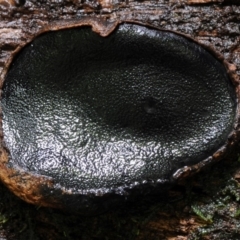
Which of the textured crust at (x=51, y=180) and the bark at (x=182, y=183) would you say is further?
the bark at (x=182, y=183)

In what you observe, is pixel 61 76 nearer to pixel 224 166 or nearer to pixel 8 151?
pixel 8 151

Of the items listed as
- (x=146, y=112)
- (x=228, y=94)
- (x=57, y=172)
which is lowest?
(x=57, y=172)

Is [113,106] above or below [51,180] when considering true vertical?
above

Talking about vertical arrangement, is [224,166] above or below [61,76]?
below

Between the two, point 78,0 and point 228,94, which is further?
point 78,0

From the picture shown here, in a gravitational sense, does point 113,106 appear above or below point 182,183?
above

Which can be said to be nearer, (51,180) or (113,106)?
(51,180)

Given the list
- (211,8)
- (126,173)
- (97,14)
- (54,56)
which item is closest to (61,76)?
(54,56)

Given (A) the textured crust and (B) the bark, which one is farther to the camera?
(B) the bark
